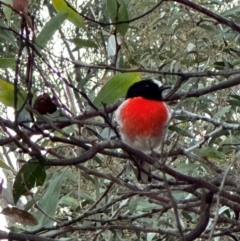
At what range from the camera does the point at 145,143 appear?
9.53 feet

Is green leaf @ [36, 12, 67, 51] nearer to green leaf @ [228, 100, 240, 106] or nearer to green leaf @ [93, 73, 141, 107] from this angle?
green leaf @ [93, 73, 141, 107]

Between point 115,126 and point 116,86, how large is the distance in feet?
1.06

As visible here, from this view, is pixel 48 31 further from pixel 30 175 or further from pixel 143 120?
pixel 143 120

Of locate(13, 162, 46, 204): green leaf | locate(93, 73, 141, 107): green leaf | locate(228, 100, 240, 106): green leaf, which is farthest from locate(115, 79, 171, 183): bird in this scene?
locate(13, 162, 46, 204): green leaf

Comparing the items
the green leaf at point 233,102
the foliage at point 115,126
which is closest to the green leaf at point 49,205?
the foliage at point 115,126

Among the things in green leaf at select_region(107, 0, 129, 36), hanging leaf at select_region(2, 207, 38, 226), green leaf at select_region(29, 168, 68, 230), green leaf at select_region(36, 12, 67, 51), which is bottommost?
hanging leaf at select_region(2, 207, 38, 226)

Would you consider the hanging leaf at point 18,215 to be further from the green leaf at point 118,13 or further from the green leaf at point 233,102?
the green leaf at point 233,102

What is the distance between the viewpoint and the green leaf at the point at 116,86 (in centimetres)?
208

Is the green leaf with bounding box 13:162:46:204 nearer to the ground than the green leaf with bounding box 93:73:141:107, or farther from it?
nearer to the ground

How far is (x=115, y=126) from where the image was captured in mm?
2395

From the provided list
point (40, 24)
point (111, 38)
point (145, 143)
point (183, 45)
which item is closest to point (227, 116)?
point (183, 45)

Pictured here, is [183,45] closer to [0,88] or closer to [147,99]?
[147,99]

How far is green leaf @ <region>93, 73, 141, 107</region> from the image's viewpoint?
6.83ft

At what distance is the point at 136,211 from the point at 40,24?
168 centimetres
